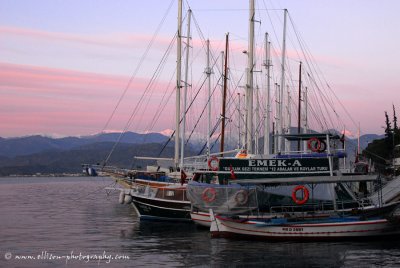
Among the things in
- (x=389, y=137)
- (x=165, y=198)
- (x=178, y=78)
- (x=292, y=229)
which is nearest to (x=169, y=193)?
(x=165, y=198)

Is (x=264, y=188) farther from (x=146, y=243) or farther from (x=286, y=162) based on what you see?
(x=146, y=243)

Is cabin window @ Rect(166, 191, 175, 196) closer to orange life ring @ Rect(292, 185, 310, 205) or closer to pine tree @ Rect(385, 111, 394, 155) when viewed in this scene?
orange life ring @ Rect(292, 185, 310, 205)

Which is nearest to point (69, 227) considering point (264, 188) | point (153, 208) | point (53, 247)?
point (153, 208)

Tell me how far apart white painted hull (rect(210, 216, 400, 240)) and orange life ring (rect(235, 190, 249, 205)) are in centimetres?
115

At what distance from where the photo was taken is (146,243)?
103ft

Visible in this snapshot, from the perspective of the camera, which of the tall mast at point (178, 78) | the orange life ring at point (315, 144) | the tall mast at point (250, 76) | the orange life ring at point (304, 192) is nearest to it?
the orange life ring at point (304, 192)

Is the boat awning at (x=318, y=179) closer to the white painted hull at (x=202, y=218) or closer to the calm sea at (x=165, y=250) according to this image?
the calm sea at (x=165, y=250)

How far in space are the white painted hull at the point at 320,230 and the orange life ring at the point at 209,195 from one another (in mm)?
2203

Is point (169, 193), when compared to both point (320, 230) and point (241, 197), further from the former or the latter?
point (320, 230)

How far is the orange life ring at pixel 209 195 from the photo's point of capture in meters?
31.9

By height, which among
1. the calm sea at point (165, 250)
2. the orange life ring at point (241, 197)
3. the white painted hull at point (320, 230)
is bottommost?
the calm sea at point (165, 250)

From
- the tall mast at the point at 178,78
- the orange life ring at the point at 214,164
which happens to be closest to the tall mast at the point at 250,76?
the orange life ring at the point at 214,164

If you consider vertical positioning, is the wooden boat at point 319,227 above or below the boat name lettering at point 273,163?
below

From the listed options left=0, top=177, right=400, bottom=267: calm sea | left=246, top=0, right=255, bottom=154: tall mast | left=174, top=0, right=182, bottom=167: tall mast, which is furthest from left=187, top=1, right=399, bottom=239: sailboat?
left=174, top=0, right=182, bottom=167: tall mast
